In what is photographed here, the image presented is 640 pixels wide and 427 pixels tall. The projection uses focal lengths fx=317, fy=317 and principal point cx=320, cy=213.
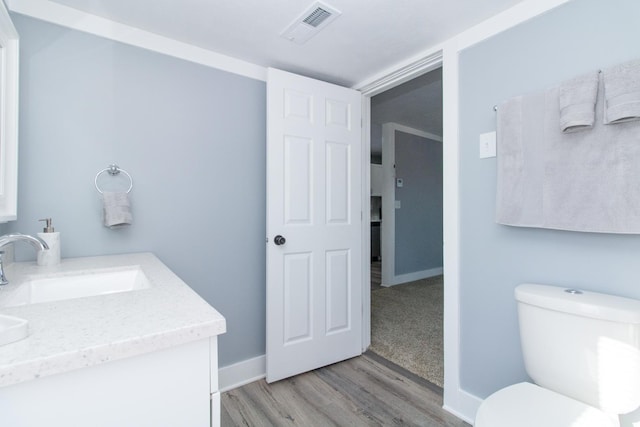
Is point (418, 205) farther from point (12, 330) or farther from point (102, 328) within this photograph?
point (12, 330)

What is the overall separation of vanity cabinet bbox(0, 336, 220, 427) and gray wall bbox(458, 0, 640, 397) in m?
1.40

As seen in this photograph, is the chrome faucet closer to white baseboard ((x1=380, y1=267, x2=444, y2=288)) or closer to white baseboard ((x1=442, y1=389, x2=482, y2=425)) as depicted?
white baseboard ((x1=442, y1=389, x2=482, y2=425))

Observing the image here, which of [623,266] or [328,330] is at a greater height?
[623,266]

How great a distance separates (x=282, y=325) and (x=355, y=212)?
0.94 m

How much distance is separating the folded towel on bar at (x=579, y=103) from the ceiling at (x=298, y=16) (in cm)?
55

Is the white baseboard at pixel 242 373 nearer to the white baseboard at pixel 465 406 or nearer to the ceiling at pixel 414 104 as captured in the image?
the white baseboard at pixel 465 406

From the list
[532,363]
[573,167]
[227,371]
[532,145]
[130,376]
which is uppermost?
[532,145]

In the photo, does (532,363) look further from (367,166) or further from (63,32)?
(63,32)

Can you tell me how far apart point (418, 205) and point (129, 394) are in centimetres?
441

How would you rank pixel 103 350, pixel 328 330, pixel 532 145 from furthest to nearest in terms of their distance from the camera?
1. pixel 328 330
2. pixel 532 145
3. pixel 103 350

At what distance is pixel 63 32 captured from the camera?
1.51m

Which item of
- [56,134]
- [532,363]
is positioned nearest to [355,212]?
[532,363]

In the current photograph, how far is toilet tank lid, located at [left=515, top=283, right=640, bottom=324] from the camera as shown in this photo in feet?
3.43

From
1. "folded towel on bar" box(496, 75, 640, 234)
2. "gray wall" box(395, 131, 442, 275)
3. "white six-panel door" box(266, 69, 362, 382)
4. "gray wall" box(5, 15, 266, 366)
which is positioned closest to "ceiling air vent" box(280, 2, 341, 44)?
"white six-panel door" box(266, 69, 362, 382)
